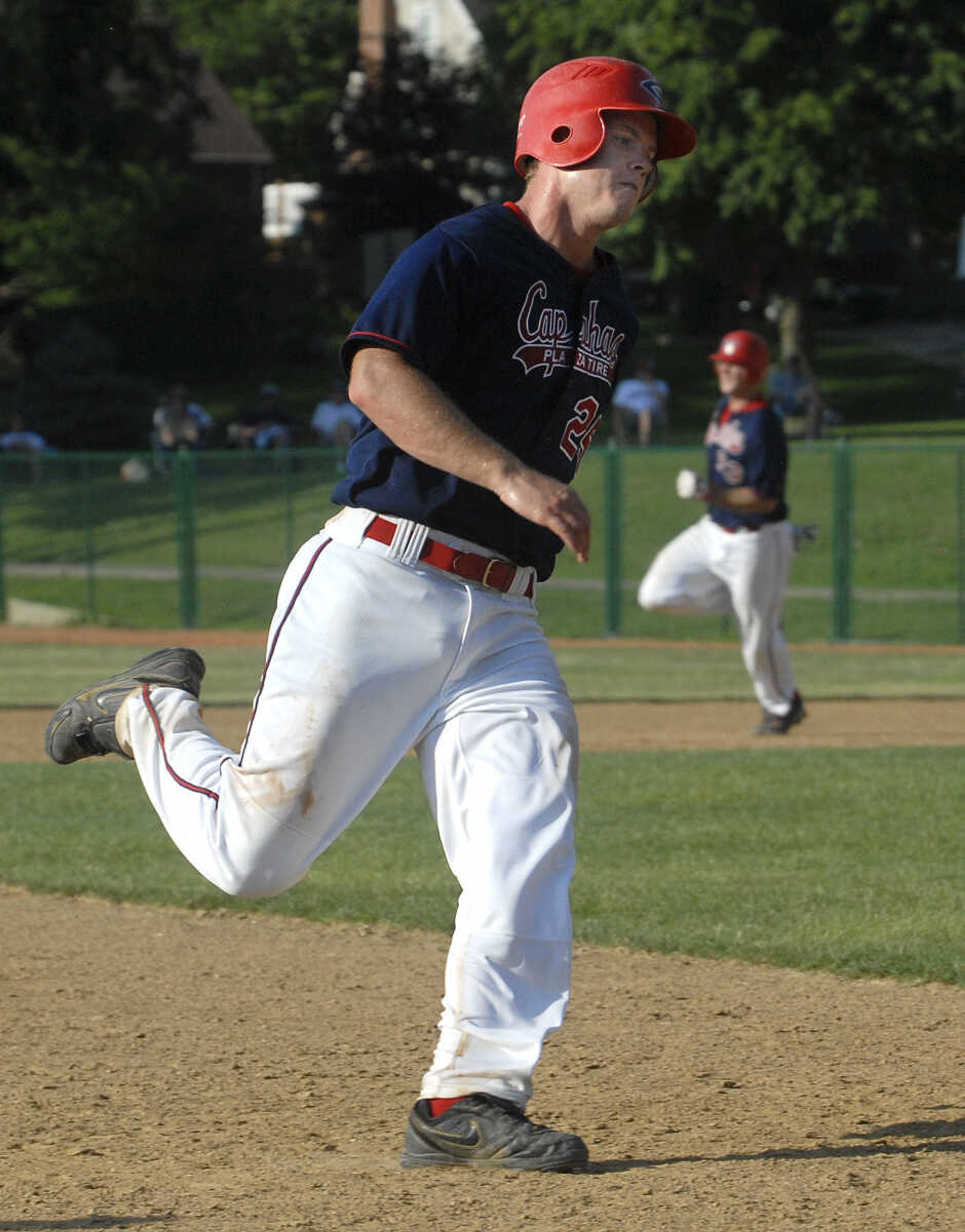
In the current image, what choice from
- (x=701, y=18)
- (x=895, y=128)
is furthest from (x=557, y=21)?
(x=895, y=128)

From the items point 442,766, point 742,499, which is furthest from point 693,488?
point 442,766

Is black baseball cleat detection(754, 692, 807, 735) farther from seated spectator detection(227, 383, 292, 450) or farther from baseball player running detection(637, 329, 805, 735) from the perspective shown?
seated spectator detection(227, 383, 292, 450)

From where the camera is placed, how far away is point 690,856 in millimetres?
7254

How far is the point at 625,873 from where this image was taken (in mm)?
6965

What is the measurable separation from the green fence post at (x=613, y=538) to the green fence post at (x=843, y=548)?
Answer: 7.61 ft

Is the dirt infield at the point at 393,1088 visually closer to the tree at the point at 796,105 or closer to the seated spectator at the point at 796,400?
the seated spectator at the point at 796,400

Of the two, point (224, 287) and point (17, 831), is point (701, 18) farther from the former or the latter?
point (17, 831)

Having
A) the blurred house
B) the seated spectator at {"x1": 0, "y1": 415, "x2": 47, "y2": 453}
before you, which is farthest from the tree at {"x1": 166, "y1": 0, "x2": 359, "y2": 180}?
the seated spectator at {"x1": 0, "y1": 415, "x2": 47, "y2": 453}

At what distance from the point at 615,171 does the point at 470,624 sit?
0.99 metres

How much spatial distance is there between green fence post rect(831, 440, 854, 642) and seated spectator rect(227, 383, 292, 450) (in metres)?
11.0

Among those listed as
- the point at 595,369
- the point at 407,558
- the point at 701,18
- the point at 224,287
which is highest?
the point at 701,18

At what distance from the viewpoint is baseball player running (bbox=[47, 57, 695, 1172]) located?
12.0ft

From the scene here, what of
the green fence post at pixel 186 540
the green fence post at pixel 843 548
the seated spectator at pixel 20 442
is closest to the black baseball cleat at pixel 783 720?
the green fence post at pixel 843 548

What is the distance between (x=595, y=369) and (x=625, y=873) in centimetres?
335
